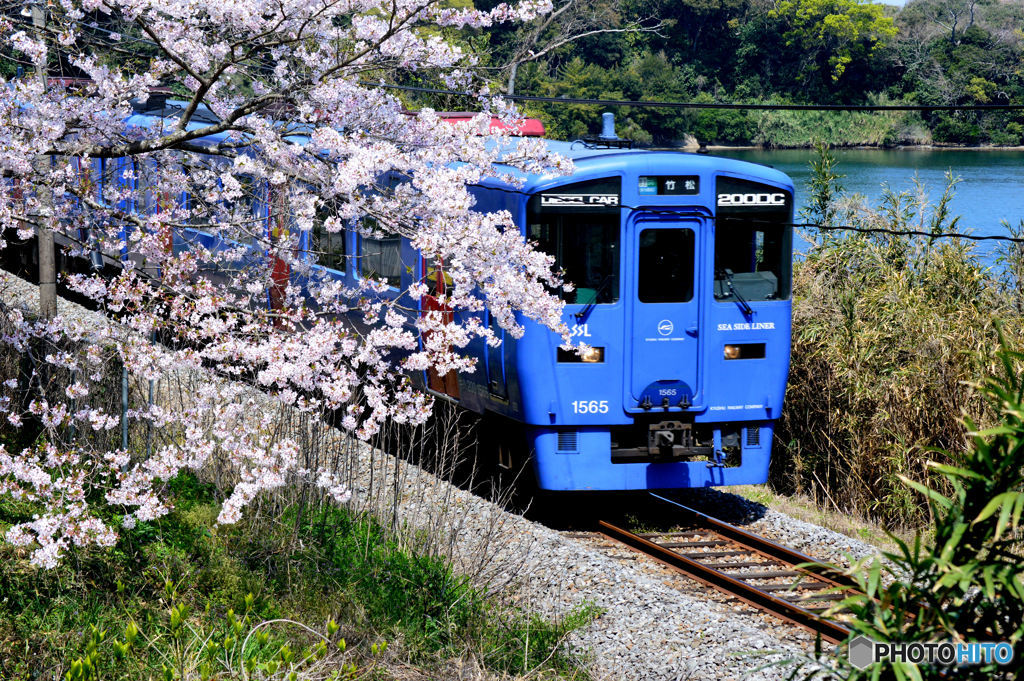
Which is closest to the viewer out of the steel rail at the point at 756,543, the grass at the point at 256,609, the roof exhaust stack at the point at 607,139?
the grass at the point at 256,609

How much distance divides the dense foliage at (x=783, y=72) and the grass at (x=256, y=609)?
2269 centimetres

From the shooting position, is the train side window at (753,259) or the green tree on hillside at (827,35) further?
the green tree on hillside at (827,35)

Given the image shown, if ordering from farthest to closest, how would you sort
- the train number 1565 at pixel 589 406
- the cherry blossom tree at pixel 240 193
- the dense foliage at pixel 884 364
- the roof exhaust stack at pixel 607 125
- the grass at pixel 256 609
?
the dense foliage at pixel 884 364
the roof exhaust stack at pixel 607 125
the train number 1565 at pixel 589 406
the cherry blossom tree at pixel 240 193
the grass at pixel 256 609

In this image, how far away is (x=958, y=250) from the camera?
1341 centimetres

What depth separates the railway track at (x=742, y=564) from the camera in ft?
24.5

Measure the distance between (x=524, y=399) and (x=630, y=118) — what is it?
22659mm

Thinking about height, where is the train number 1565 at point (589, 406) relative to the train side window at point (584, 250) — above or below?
below

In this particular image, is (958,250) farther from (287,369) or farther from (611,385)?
(287,369)

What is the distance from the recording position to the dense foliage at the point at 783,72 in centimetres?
Result: 3108

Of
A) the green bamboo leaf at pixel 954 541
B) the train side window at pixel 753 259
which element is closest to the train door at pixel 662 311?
the train side window at pixel 753 259

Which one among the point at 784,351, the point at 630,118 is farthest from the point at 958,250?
the point at 630,118

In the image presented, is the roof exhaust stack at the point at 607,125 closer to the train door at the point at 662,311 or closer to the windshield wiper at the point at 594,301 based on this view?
the train door at the point at 662,311

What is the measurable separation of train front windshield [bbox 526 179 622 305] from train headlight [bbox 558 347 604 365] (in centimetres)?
36

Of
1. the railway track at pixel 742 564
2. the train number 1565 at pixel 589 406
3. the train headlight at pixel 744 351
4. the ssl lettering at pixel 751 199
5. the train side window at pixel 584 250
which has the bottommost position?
the railway track at pixel 742 564
